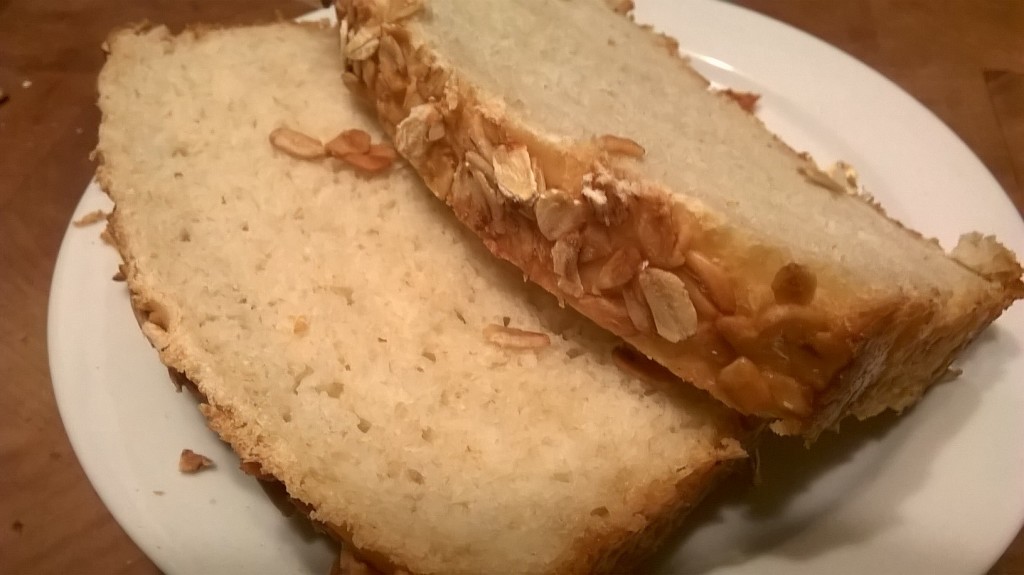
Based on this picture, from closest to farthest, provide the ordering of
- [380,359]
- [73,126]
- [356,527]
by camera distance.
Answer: [356,527]
[380,359]
[73,126]

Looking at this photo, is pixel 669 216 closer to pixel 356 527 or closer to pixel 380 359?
pixel 380 359

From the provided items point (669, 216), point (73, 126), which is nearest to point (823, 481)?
point (669, 216)

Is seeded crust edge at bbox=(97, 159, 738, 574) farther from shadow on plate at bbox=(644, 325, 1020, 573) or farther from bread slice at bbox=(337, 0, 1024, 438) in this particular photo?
bread slice at bbox=(337, 0, 1024, 438)

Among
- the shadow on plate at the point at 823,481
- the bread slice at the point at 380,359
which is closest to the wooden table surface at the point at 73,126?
the shadow on plate at the point at 823,481

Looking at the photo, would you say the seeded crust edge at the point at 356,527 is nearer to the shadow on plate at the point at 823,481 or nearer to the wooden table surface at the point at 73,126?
the shadow on plate at the point at 823,481

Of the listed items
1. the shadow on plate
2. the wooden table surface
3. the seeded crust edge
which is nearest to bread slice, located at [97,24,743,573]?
the seeded crust edge

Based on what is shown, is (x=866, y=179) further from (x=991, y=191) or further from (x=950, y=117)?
(x=950, y=117)
